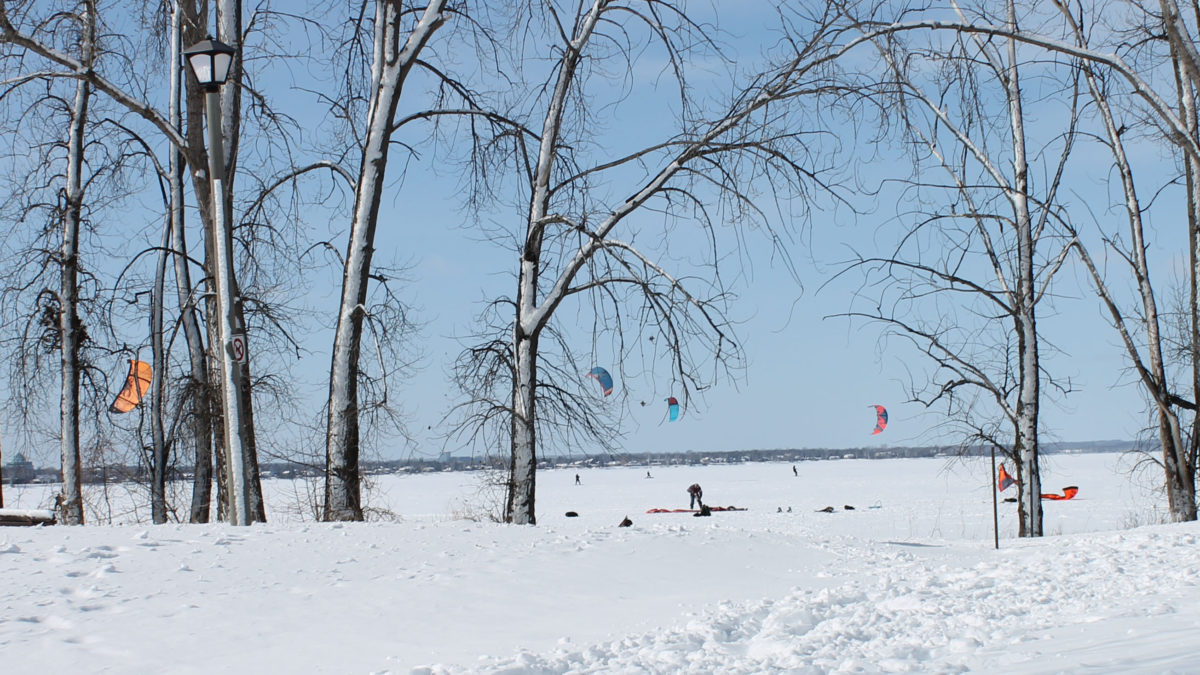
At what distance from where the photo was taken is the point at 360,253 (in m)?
11.3

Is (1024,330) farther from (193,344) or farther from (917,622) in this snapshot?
(193,344)

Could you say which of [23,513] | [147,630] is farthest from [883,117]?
[23,513]

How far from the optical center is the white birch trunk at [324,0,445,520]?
10945 mm

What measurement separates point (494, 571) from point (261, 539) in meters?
1.94

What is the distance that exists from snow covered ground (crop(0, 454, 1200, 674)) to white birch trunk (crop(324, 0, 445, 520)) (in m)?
2.46

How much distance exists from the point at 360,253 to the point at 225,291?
2294 mm

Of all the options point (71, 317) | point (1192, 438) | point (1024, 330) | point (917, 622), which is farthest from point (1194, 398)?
point (71, 317)

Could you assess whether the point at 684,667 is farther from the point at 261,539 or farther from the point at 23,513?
the point at 23,513

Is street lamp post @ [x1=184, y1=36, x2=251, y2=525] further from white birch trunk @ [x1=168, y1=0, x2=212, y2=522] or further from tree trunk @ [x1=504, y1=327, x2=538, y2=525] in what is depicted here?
white birch trunk @ [x1=168, y1=0, x2=212, y2=522]

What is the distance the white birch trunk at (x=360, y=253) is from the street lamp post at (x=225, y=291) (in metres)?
1.92

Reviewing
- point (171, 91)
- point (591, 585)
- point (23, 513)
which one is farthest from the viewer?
point (171, 91)

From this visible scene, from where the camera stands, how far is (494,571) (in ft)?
23.1

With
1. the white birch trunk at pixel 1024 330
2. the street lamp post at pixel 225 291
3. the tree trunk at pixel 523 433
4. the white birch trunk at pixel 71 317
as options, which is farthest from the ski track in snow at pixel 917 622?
the white birch trunk at pixel 71 317

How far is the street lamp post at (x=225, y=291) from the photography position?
8.79m
